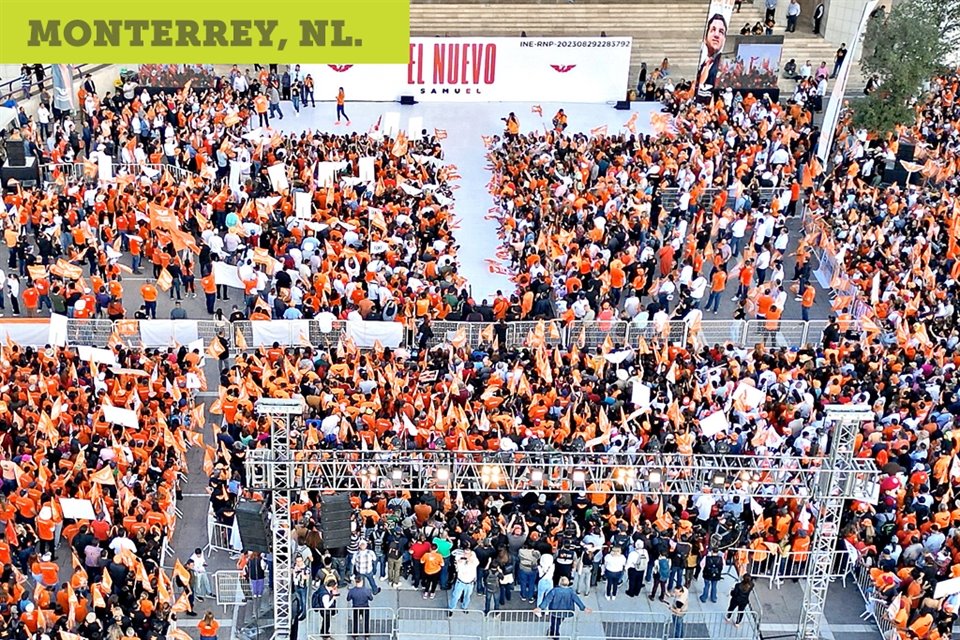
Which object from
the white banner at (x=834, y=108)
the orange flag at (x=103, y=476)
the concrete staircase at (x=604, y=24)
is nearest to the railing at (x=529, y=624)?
the orange flag at (x=103, y=476)

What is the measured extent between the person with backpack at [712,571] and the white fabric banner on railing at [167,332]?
36.8 feet

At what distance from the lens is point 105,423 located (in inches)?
848

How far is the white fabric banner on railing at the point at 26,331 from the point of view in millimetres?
25531

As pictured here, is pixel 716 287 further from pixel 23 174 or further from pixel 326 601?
pixel 23 174

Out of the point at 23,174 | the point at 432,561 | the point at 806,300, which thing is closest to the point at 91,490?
the point at 432,561

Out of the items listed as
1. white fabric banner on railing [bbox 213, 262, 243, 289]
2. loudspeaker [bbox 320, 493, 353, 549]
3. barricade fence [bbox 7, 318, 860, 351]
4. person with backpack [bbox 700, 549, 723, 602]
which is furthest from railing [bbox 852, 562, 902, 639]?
white fabric banner on railing [bbox 213, 262, 243, 289]

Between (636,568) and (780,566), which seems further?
(780,566)

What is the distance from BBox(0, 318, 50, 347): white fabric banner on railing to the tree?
2291cm

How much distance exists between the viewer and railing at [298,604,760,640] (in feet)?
65.3

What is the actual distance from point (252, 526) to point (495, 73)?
24.4 meters

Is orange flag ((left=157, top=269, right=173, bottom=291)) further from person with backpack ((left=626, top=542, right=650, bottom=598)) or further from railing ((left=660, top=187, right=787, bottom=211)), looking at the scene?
railing ((left=660, top=187, right=787, bottom=211))

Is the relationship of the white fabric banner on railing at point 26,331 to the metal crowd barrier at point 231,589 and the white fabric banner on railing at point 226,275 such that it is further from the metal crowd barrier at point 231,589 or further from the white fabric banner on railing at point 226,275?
the metal crowd barrier at point 231,589

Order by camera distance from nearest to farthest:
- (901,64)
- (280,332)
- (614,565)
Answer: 1. (614,565)
2. (280,332)
3. (901,64)

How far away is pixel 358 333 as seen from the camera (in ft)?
85.1
